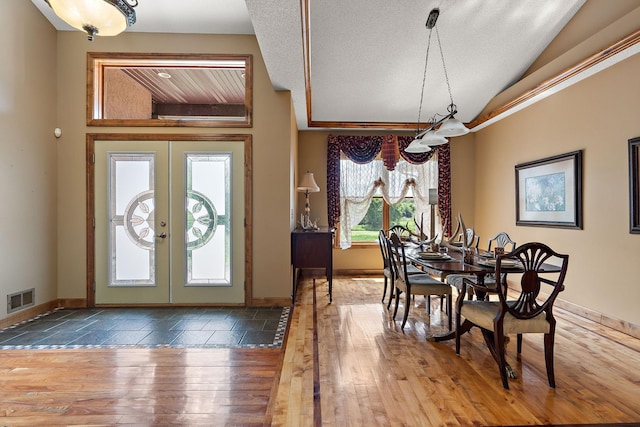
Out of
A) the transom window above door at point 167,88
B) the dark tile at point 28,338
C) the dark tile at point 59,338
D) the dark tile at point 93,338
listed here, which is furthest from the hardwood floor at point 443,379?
the transom window above door at point 167,88

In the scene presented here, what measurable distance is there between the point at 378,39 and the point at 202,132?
2.43m

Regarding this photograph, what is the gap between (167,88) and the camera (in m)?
5.33

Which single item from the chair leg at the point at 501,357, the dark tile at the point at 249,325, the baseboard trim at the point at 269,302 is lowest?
the dark tile at the point at 249,325

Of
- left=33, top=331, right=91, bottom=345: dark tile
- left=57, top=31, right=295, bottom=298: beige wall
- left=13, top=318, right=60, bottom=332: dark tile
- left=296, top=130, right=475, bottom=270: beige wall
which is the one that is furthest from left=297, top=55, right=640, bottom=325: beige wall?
left=13, top=318, right=60, bottom=332: dark tile

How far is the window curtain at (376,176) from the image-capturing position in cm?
606

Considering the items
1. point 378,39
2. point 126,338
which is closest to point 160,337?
point 126,338

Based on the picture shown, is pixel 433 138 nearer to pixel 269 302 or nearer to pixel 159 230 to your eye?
pixel 269 302

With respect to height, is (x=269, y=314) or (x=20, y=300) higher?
(x=20, y=300)

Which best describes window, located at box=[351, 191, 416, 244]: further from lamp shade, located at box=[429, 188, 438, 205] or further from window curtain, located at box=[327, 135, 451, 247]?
lamp shade, located at box=[429, 188, 438, 205]

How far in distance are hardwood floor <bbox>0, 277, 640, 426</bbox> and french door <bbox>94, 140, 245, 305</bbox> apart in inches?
53.8

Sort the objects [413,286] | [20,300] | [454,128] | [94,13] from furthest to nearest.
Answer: [20,300]
[413,286]
[454,128]
[94,13]

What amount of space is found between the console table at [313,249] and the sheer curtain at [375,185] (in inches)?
65.4

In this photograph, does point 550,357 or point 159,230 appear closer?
point 550,357

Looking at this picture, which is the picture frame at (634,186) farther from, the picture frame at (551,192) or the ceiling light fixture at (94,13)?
the ceiling light fixture at (94,13)
